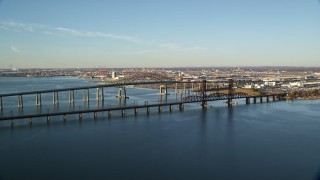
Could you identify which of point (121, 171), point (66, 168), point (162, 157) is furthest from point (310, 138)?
point (66, 168)

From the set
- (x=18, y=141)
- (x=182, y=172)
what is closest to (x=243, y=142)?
A: (x=182, y=172)

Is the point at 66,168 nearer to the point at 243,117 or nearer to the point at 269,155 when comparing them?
the point at 269,155

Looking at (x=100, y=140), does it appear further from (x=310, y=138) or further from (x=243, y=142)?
(x=310, y=138)

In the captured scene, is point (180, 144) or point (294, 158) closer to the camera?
point (294, 158)

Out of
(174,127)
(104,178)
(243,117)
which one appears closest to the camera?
(104,178)

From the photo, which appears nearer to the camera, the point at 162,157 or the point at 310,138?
the point at 162,157

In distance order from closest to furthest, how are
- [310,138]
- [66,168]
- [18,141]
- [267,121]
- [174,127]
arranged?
[66,168]
[18,141]
[310,138]
[174,127]
[267,121]
